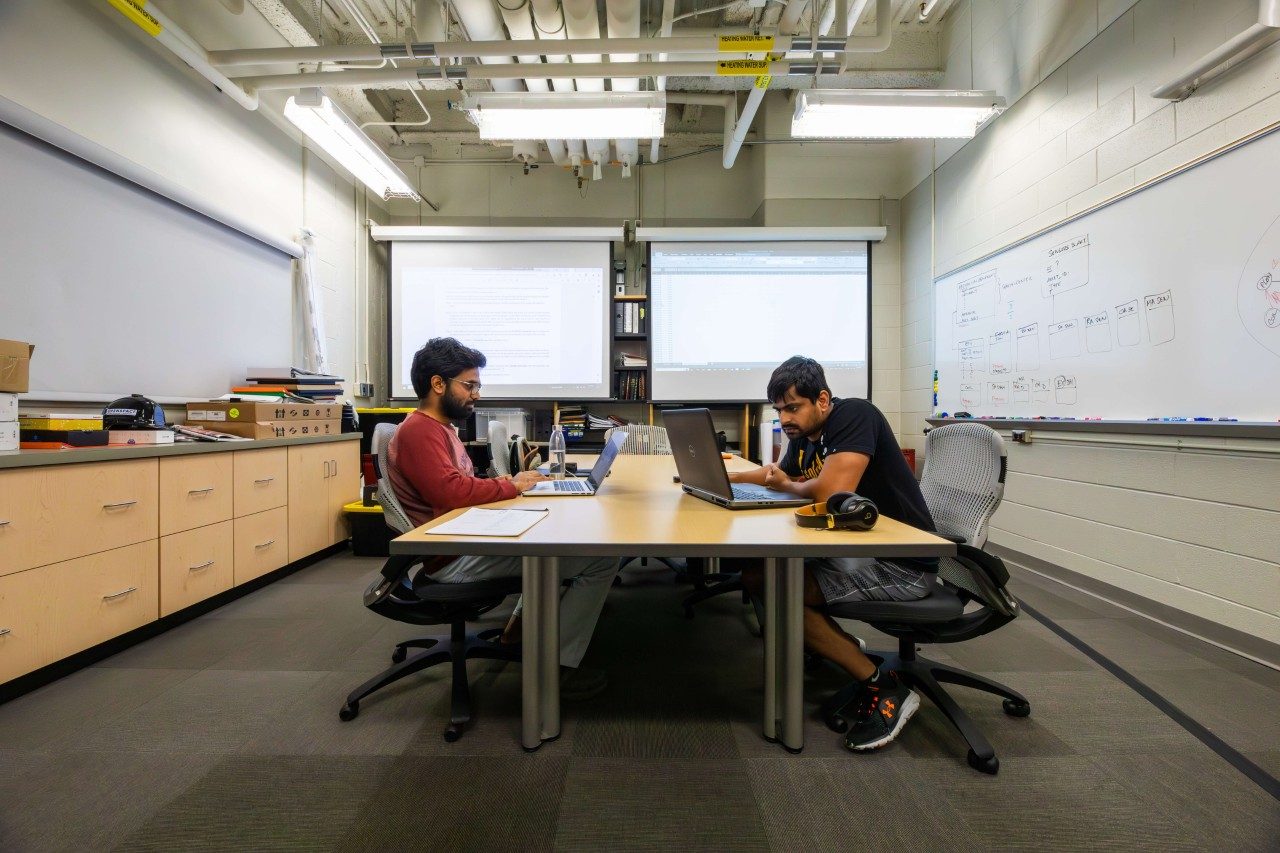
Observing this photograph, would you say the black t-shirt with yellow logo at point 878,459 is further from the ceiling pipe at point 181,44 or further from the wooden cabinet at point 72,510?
the ceiling pipe at point 181,44

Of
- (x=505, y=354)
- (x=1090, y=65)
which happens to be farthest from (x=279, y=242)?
(x=1090, y=65)

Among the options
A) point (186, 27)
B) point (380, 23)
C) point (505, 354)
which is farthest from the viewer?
point (505, 354)

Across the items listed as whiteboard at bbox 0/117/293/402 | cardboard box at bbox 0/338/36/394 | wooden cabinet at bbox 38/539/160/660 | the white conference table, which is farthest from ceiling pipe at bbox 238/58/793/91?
wooden cabinet at bbox 38/539/160/660

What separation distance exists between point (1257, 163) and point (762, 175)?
3114 millimetres

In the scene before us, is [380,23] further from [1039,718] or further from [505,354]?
[1039,718]

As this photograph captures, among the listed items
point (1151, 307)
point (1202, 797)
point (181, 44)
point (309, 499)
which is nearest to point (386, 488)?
point (309, 499)

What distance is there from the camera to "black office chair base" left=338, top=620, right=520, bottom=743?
1.46m

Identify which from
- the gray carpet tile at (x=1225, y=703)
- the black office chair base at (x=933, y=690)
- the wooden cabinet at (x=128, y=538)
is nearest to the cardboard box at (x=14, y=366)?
the wooden cabinet at (x=128, y=538)

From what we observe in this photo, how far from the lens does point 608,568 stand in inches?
63.6

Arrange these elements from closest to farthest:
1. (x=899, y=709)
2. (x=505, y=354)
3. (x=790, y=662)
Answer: (x=790, y=662) < (x=899, y=709) < (x=505, y=354)

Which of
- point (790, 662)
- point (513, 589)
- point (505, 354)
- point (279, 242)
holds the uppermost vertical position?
point (279, 242)

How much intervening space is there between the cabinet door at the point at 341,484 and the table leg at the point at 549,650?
2.47 metres

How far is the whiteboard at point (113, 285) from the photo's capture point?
1.90 m

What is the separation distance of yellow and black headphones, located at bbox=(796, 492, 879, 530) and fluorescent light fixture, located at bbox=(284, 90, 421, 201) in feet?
10.4
